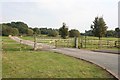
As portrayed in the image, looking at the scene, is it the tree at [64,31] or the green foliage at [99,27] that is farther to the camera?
the tree at [64,31]

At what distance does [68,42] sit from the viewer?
3712 centimetres

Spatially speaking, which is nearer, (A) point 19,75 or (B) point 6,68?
(A) point 19,75

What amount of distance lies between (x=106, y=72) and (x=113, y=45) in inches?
971

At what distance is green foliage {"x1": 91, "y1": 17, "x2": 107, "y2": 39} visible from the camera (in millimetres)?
44666

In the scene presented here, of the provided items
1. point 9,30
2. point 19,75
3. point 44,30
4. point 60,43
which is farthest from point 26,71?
point 44,30

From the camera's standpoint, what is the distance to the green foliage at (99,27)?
1758 inches

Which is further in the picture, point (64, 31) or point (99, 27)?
point (64, 31)

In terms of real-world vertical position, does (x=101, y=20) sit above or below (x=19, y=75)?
above

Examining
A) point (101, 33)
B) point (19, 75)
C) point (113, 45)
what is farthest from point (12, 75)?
point (101, 33)

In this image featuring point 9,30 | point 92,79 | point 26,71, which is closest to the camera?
point 92,79

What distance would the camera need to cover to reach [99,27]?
147 feet

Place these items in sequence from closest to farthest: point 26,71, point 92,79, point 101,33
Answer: point 92,79 → point 26,71 → point 101,33

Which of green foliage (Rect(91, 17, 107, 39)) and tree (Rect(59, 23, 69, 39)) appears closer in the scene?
green foliage (Rect(91, 17, 107, 39))

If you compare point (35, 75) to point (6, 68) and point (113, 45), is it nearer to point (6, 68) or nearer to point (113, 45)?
point (6, 68)
